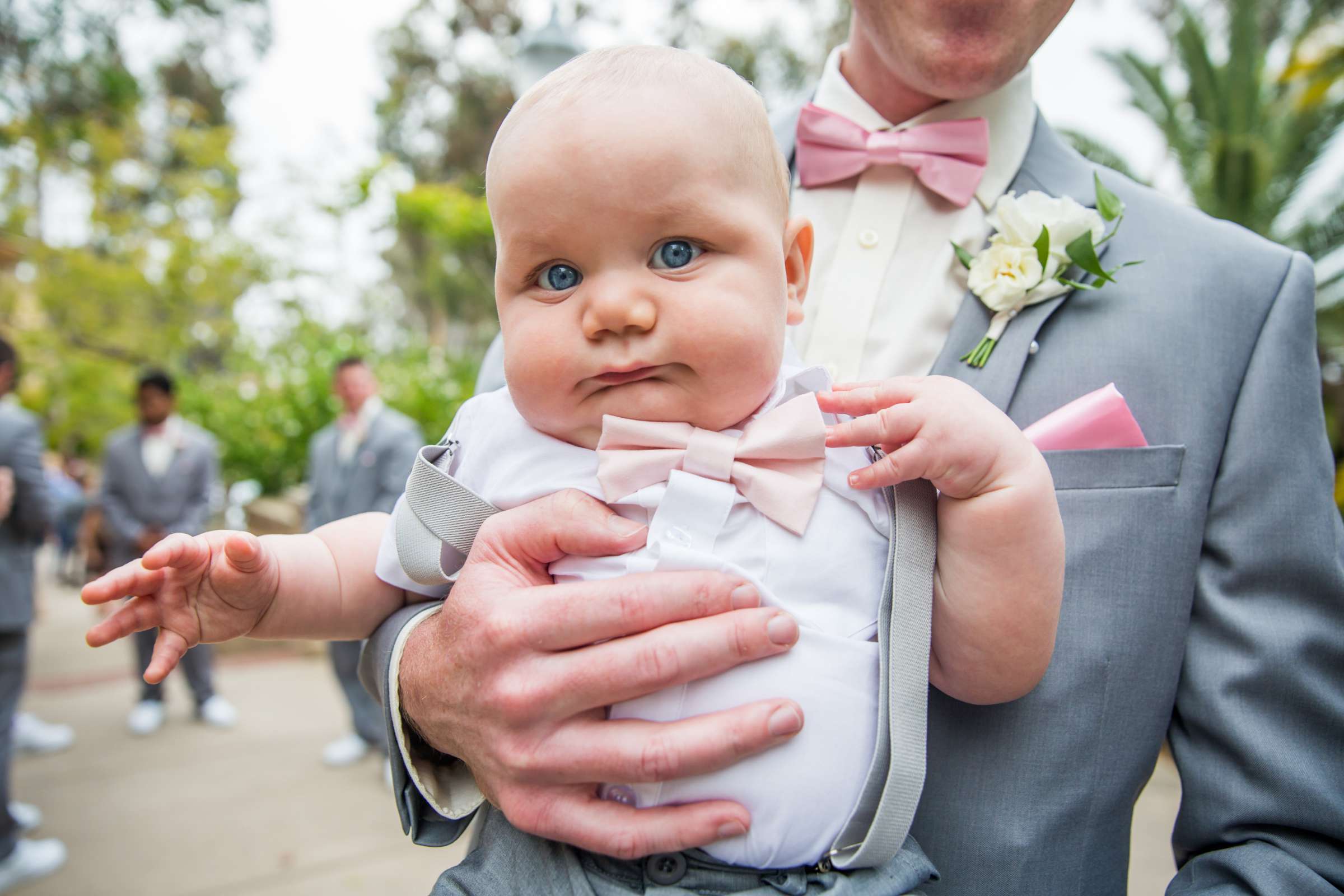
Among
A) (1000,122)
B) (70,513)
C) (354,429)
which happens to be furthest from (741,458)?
(70,513)

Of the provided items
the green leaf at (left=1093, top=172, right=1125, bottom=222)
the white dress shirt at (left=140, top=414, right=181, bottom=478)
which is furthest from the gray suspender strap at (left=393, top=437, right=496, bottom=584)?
the white dress shirt at (left=140, top=414, right=181, bottom=478)

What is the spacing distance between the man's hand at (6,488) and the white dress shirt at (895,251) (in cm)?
483

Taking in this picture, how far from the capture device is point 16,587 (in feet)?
15.3

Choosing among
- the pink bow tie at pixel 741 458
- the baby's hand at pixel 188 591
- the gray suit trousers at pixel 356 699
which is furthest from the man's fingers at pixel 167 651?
the gray suit trousers at pixel 356 699

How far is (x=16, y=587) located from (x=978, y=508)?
537cm

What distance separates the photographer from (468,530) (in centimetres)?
139

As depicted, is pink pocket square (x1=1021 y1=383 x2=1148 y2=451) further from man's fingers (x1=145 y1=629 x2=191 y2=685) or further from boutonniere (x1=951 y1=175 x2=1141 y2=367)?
man's fingers (x1=145 y1=629 x2=191 y2=685)

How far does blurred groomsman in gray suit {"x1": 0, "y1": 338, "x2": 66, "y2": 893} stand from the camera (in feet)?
14.9

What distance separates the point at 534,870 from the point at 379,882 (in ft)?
13.3

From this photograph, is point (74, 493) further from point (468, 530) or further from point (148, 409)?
point (468, 530)

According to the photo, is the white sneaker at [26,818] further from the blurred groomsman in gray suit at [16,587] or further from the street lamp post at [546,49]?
the street lamp post at [546,49]

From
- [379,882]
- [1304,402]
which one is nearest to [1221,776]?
[1304,402]

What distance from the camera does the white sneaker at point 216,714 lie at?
22.6 ft

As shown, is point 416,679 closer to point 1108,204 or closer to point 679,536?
point 679,536
